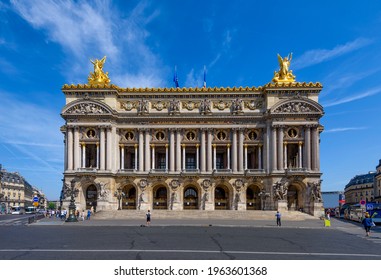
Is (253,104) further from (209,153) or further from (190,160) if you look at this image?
(190,160)

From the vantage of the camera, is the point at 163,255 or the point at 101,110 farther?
the point at 101,110

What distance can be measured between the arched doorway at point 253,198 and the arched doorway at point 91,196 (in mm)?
28010

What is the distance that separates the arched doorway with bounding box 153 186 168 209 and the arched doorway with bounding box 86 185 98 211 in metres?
10.8

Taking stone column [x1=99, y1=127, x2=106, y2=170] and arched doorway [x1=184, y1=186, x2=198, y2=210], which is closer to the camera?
A: stone column [x1=99, y1=127, x2=106, y2=170]

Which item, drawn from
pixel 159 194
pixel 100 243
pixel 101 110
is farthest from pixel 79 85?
pixel 100 243

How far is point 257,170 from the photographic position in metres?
72.9

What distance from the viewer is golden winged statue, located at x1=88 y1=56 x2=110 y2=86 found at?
75.4 m

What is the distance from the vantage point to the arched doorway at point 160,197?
75.1 m

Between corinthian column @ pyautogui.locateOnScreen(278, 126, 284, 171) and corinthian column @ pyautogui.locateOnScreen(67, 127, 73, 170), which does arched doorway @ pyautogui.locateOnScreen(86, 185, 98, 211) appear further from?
corinthian column @ pyautogui.locateOnScreen(278, 126, 284, 171)

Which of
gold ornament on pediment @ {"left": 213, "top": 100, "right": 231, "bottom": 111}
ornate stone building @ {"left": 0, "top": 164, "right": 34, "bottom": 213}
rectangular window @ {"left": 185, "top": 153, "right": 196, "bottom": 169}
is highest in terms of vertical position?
gold ornament on pediment @ {"left": 213, "top": 100, "right": 231, "bottom": 111}

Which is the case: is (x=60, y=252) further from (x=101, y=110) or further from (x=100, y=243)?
(x=101, y=110)

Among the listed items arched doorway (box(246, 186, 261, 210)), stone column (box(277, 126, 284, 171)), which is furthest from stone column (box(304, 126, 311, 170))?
arched doorway (box(246, 186, 261, 210))

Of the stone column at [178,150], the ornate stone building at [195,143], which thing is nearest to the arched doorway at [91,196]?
the ornate stone building at [195,143]
